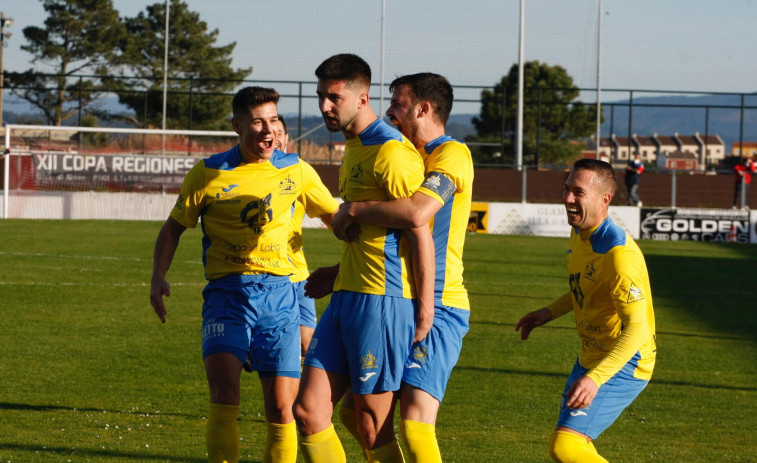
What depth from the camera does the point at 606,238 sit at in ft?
14.7

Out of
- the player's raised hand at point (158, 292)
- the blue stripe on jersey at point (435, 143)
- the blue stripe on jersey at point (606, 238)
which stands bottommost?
the player's raised hand at point (158, 292)

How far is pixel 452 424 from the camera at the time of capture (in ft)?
22.1

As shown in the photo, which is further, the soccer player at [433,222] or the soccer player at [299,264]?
the soccer player at [299,264]

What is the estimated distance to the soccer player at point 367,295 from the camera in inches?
161

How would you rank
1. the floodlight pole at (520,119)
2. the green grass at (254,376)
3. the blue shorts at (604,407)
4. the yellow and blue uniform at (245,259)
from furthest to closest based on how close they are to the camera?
the floodlight pole at (520,119) < the green grass at (254,376) < the yellow and blue uniform at (245,259) < the blue shorts at (604,407)

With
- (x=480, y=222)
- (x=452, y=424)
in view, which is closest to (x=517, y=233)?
(x=480, y=222)

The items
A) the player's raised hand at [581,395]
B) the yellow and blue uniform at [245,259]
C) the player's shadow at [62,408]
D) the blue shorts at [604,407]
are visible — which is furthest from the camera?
the player's shadow at [62,408]

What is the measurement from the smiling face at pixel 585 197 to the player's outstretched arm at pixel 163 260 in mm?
1991

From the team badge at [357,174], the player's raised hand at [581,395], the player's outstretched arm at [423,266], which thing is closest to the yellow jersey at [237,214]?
the team badge at [357,174]

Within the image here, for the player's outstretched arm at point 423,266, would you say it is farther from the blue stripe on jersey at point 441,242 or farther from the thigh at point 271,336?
the thigh at point 271,336

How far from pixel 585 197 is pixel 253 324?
177 cm

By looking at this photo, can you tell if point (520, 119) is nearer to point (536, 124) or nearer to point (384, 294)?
point (536, 124)

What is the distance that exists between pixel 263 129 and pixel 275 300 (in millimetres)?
886

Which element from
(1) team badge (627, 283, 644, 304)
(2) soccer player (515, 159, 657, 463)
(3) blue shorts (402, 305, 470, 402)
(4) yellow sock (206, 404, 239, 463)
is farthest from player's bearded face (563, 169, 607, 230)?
(4) yellow sock (206, 404, 239, 463)
